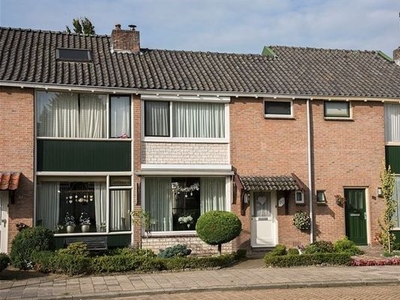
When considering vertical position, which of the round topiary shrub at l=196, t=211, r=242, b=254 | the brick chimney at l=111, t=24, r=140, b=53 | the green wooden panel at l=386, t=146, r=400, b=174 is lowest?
the round topiary shrub at l=196, t=211, r=242, b=254

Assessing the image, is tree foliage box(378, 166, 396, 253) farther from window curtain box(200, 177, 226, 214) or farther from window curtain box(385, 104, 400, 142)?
window curtain box(200, 177, 226, 214)

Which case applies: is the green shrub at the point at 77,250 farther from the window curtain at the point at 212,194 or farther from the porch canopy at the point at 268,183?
the porch canopy at the point at 268,183

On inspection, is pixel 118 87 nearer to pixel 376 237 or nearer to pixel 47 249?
pixel 47 249

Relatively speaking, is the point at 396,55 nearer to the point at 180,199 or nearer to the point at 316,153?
the point at 316,153

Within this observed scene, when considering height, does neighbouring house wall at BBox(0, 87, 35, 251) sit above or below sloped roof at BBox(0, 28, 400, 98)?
below

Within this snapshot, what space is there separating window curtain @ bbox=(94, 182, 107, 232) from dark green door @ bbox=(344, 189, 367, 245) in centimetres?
926

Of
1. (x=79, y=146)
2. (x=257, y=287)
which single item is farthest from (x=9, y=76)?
(x=257, y=287)

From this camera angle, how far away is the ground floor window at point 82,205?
18.9m

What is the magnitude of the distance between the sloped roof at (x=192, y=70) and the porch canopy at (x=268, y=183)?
3265 mm

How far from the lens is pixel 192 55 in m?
23.2

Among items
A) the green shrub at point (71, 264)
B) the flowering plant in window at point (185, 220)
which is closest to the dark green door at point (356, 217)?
the flowering plant in window at point (185, 220)

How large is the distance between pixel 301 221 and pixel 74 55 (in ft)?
35.2

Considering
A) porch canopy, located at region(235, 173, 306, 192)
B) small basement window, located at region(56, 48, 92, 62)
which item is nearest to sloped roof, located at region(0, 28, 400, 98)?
small basement window, located at region(56, 48, 92, 62)

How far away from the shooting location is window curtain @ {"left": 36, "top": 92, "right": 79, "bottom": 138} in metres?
19.0
